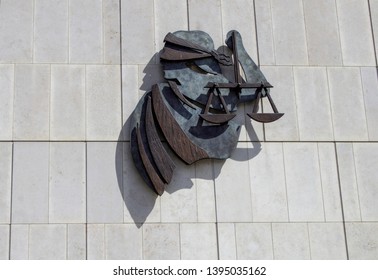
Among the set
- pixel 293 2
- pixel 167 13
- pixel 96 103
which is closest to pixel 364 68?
pixel 293 2

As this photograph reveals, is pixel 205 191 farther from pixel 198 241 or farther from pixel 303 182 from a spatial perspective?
pixel 303 182

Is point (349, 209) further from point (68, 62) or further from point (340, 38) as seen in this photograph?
point (68, 62)

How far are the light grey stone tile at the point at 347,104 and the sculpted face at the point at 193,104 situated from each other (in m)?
0.90

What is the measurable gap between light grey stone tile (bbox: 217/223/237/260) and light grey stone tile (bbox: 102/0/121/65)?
2.43 meters

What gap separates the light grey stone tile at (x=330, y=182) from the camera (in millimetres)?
8844

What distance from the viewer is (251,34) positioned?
9.39m

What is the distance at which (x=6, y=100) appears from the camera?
29.1ft

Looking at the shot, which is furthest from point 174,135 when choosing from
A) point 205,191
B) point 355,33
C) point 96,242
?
point 355,33

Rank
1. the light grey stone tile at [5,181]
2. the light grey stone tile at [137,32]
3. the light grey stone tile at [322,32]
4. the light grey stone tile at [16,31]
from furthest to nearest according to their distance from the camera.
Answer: the light grey stone tile at [322,32]
the light grey stone tile at [137,32]
the light grey stone tile at [16,31]
the light grey stone tile at [5,181]

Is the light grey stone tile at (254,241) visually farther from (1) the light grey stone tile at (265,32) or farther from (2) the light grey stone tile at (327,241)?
(1) the light grey stone tile at (265,32)

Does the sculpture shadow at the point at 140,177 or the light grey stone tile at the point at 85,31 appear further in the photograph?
the light grey stone tile at the point at 85,31

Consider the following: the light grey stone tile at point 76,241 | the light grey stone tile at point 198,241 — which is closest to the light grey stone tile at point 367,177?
the light grey stone tile at point 198,241

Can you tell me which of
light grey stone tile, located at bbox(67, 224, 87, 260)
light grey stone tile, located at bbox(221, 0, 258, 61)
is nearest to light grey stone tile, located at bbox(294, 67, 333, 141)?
light grey stone tile, located at bbox(221, 0, 258, 61)

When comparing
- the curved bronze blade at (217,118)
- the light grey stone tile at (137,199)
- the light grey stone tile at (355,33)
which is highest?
the light grey stone tile at (355,33)
